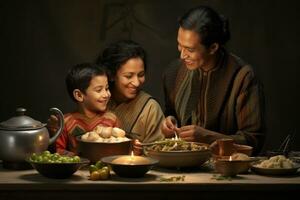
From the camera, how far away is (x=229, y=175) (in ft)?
13.6

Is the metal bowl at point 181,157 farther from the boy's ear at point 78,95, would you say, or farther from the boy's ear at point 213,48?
the boy's ear at point 213,48

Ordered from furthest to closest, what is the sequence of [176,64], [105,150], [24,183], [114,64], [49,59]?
[49,59]
[176,64]
[114,64]
[105,150]
[24,183]

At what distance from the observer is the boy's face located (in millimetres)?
5004

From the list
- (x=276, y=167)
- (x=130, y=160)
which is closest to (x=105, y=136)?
(x=130, y=160)

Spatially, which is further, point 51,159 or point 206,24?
point 206,24

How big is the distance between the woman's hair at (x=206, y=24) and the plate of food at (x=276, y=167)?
1.36m

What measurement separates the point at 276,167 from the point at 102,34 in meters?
2.65

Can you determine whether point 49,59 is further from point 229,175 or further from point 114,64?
point 229,175

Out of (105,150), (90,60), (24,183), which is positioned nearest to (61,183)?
(24,183)

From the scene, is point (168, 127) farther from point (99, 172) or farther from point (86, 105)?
point (99, 172)

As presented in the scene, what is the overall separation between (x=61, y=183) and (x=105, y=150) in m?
0.55

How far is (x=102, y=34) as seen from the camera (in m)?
6.32

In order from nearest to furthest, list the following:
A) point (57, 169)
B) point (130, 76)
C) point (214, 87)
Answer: point (57, 169) < point (130, 76) < point (214, 87)
